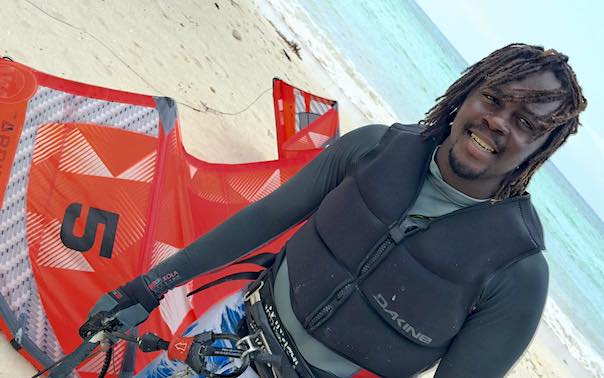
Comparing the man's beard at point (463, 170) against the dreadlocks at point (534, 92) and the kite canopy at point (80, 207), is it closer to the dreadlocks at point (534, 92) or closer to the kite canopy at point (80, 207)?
the dreadlocks at point (534, 92)

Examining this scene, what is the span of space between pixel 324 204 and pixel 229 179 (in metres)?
1.79

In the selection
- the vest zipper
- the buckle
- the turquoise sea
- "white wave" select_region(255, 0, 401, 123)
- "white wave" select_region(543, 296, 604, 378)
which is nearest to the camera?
the vest zipper

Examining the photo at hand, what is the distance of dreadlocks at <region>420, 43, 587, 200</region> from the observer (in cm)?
141

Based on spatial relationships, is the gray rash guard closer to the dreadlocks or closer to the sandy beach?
the dreadlocks

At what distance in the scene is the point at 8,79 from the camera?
2645mm

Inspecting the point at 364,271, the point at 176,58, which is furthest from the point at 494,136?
the point at 176,58

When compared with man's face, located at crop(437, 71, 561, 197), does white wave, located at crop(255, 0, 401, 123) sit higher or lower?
higher

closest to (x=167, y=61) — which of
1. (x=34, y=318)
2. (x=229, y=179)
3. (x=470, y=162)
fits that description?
(x=229, y=179)

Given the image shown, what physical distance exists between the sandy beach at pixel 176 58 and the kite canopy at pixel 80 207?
253 millimetres

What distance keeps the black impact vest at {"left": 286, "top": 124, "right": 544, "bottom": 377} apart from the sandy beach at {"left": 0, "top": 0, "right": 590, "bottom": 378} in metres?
1.41

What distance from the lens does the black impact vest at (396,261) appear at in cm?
149

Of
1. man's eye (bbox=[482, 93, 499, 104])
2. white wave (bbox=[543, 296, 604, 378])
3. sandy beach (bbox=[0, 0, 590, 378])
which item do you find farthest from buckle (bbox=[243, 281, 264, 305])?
white wave (bbox=[543, 296, 604, 378])

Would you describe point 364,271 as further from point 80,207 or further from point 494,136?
point 80,207

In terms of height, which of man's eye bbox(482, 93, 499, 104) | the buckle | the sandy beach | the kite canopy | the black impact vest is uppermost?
the sandy beach
